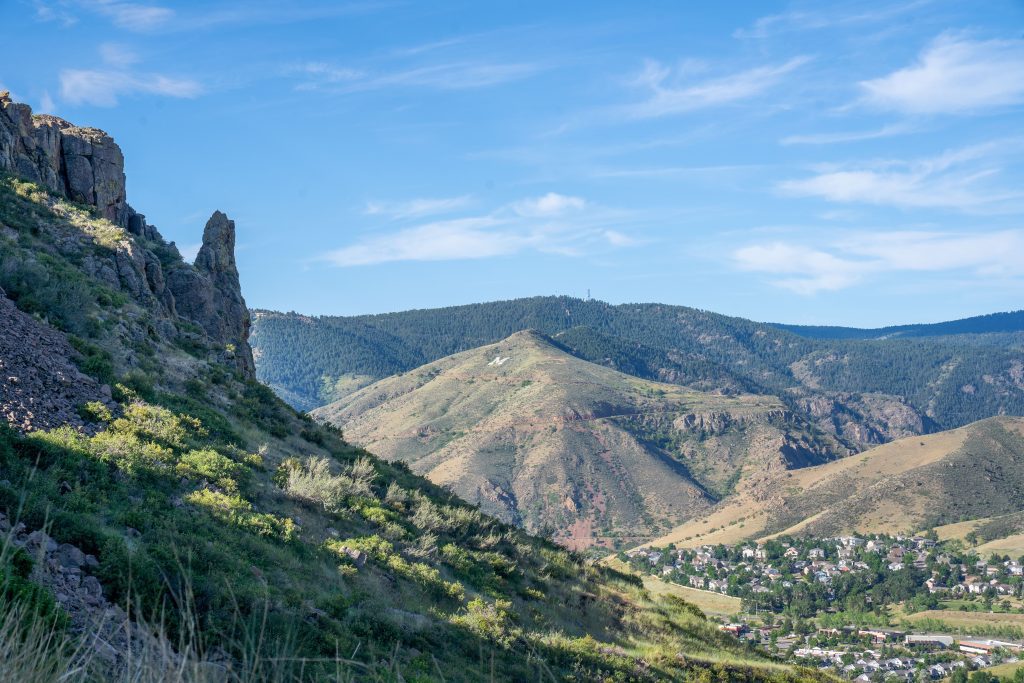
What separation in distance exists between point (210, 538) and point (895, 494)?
343 feet

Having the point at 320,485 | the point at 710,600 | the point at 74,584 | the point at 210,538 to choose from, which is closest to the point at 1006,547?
the point at 710,600

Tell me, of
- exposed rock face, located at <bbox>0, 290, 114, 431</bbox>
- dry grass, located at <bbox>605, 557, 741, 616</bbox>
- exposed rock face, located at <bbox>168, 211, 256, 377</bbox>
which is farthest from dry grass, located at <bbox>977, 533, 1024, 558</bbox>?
exposed rock face, located at <bbox>0, 290, 114, 431</bbox>

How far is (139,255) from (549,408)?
12272 cm

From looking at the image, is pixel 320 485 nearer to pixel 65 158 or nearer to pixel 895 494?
pixel 65 158

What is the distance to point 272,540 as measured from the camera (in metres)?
13.3

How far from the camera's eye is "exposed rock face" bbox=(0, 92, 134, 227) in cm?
2920

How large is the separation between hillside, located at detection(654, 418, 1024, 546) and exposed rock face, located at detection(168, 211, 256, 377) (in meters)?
76.7

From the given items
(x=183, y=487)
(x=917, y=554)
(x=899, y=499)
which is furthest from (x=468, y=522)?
(x=899, y=499)

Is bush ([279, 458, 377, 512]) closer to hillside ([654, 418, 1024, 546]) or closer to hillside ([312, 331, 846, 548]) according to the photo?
hillside ([312, 331, 846, 548])

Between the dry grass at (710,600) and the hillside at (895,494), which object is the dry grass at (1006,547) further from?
the dry grass at (710,600)

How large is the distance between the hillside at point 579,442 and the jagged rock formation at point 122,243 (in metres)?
64.4

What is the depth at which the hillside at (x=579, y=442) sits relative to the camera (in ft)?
387

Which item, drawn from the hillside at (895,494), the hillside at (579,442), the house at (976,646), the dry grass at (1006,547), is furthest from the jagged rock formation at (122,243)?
the hillside at (895,494)

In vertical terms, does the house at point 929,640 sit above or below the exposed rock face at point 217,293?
below
